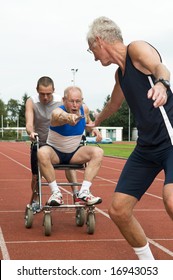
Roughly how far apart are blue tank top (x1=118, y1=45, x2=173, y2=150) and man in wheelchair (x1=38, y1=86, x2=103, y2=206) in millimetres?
2276

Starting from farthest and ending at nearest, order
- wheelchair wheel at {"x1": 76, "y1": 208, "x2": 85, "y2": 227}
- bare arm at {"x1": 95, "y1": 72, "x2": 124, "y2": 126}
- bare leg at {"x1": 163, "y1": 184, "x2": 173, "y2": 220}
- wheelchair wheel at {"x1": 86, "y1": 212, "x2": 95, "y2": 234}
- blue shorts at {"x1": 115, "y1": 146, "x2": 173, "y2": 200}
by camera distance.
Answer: wheelchair wheel at {"x1": 76, "y1": 208, "x2": 85, "y2": 227} → wheelchair wheel at {"x1": 86, "y1": 212, "x2": 95, "y2": 234} → bare arm at {"x1": 95, "y1": 72, "x2": 124, "y2": 126} → blue shorts at {"x1": 115, "y1": 146, "x2": 173, "y2": 200} → bare leg at {"x1": 163, "y1": 184, "x2": 173, "y2": 220}

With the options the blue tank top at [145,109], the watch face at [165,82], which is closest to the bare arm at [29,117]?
the blue tank top at [145,109]

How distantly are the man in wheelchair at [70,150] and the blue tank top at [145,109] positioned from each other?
7.47ft

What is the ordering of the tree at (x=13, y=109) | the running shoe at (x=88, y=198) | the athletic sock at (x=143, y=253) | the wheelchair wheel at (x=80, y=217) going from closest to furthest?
the athletic sock at (x=143, y=253)
the running shoe at (x=88, y=198)
the wheelchair wheel at (x=80, y=217)
the tree at (x=13, y=109)

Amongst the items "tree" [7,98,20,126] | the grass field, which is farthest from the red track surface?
"tree" [7,98,20,126]

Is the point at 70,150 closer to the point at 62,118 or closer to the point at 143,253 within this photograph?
the point at 62,118

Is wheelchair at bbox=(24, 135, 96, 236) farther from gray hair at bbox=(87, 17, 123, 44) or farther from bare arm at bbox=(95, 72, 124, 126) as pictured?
gray hair at bbox=(87, 17, 123, 44)

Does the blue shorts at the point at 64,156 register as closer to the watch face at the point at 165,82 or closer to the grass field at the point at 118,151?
the watch face at the point at 165,82

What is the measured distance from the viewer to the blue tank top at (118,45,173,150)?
4285mm

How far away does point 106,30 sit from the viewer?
4.46 metres

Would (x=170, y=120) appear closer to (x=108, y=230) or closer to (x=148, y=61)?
(x=148, y=61)

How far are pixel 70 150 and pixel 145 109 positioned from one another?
9.34 feet

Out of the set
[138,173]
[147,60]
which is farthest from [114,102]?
[147,60]

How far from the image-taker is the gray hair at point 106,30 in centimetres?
446
